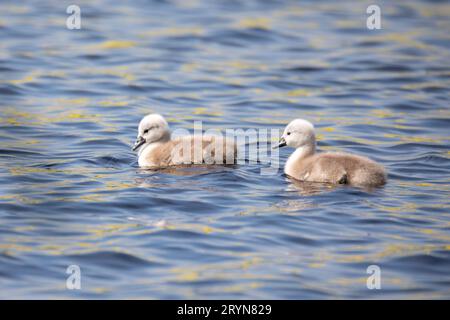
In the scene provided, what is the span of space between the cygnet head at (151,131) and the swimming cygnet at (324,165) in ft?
4.55

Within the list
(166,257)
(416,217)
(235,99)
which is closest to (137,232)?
(166,257)

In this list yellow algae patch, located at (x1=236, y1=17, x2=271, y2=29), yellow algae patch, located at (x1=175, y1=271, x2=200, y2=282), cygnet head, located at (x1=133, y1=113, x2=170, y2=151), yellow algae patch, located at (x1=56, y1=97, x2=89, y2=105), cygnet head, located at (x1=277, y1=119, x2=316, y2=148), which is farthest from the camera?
yellow algae patch, located at (x1=236, y1=17, x2=271, y2=29)

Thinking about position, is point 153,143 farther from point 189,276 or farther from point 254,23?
point 254,23

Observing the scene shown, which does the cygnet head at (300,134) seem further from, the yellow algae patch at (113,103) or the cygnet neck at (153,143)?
the yellow algae patch at (113,103)

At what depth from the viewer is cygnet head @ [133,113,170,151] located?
1033 cm

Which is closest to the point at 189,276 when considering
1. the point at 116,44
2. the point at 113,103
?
the point at 113,103

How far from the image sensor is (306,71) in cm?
1541

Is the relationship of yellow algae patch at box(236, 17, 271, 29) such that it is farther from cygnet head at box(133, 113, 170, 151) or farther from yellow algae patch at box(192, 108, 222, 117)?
cygnet head at box(133, 113, 170, 151)

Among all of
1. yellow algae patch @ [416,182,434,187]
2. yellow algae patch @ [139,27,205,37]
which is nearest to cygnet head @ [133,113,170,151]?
yellow algae patch @ [416,182,434,187]

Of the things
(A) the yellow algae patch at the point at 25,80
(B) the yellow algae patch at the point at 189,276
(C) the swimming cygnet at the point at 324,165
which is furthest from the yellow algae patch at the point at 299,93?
(B) the yellow algae patch at the point at 189,276

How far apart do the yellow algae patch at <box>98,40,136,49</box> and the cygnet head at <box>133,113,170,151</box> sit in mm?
6423

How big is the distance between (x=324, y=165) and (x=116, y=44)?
8046mm

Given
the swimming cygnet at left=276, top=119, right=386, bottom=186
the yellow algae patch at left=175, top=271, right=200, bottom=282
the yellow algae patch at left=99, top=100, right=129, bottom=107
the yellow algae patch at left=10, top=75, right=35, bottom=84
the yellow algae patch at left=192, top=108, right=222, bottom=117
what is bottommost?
the yellow algae patch at left=175, top=271, right=200, bottom=282

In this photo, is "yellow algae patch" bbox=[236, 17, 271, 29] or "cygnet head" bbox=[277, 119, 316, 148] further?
"yellow algae patch" bbox=[236, 17, 271, 29]
